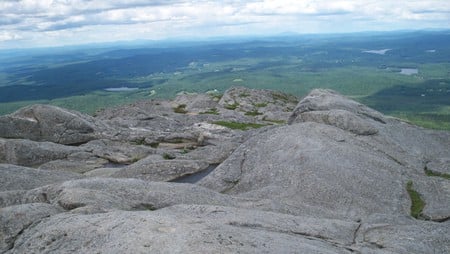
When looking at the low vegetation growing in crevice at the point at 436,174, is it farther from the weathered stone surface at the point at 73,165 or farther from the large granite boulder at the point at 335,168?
the weathered stone surface at the point at 73,165

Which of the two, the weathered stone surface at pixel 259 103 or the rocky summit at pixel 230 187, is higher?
the rocky summit at pixel 230 187

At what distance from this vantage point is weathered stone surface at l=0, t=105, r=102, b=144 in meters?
54.9

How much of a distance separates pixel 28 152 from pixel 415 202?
131 ft

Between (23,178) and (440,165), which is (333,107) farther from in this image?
(23,178)

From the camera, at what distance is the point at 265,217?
23.5m

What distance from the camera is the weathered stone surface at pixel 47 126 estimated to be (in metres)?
54.9

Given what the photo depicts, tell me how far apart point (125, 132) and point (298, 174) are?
30784 mm

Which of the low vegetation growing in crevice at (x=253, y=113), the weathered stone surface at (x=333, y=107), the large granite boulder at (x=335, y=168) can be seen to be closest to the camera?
the large granite boulder at (x=335, y=168)

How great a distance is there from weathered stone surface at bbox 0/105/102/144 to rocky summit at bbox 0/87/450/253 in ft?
0.47

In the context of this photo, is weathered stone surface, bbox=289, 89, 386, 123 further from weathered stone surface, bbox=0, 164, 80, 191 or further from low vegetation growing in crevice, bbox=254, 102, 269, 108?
low vegetation growing in crevice, bbox=254, 102, 269, 108

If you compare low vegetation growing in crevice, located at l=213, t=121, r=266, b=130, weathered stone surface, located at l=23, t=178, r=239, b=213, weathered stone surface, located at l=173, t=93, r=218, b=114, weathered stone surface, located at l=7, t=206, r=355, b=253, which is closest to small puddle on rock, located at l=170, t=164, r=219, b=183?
weathered stone surface, located at l=23, t=178, r=239, b=213

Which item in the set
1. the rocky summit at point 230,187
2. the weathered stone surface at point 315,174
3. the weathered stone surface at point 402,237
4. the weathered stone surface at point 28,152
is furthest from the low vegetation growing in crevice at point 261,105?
the weathered stone surface at point 402,237

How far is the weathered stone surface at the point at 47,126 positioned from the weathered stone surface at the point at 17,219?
1376 inches

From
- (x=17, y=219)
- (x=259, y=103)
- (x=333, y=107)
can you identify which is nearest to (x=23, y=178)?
(x=17, y=219)
